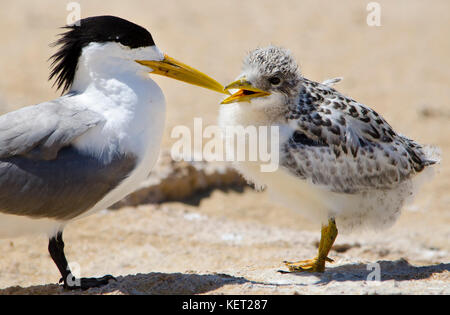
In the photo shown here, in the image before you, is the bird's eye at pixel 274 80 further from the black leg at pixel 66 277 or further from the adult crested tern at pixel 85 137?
the black leg at pixel 66 277

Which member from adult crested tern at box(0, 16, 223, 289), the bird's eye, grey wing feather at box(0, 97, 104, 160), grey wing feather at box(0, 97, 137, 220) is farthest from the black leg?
the bird's eye

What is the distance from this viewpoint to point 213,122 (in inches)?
380

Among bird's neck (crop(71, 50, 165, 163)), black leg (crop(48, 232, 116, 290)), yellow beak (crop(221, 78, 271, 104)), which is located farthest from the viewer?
yellow beak (crop(221, 78, 271, 104))

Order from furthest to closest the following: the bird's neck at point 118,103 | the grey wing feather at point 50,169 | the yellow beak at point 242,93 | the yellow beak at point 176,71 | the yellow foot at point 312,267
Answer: the yellow foot at point 312,267
the yellow beak at point 242,93
the yellow beak at point 176,71
the bird's neck at point 118,103
the grey wing feather at point 50,169

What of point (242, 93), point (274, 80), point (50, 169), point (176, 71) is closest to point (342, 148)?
point (274, 80)

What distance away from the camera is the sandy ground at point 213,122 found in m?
5.07

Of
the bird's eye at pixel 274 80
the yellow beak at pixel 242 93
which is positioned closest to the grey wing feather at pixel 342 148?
the bird's eye at pixel 274 80

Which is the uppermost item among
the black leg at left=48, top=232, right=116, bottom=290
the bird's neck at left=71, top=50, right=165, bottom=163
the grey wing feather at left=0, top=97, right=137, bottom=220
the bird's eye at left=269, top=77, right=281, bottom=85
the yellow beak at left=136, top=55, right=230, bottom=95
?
the yellow beak at left=136, top=55, right=230, bottom=95

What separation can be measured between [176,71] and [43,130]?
1.17 meters

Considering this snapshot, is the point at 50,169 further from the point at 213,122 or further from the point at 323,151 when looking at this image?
the point at 213,122

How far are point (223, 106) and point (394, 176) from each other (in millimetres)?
1477

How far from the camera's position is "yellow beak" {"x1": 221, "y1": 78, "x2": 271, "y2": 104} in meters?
5.00

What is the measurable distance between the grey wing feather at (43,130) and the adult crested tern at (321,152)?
116cm

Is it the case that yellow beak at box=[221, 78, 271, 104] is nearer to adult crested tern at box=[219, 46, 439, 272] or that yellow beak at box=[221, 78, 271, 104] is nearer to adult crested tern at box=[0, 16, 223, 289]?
adult crested tern at box=[219, 46, 439, 272]
